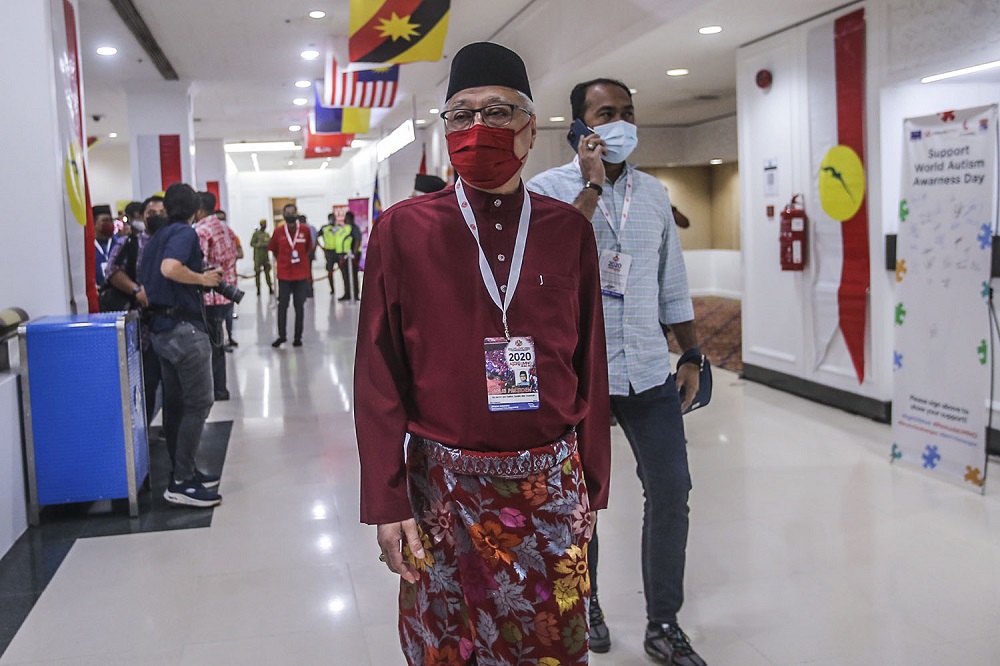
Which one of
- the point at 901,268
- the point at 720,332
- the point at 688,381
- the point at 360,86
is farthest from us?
the point at 720,332

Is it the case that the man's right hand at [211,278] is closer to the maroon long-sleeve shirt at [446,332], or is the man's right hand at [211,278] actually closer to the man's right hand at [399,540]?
the maroon long-sleeve shirt at [446,332]

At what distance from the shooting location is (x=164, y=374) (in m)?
4.59

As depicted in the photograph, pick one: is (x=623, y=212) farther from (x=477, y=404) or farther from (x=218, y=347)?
(x=218, y=347)

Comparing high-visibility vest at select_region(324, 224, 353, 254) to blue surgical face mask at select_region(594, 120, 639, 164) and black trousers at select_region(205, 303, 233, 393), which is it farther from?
blue surgical face mask at select_region(594, 120, 639, 164)

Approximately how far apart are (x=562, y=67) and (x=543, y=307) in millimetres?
7279

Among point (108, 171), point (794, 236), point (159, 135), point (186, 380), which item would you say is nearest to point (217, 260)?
point (186, 380)

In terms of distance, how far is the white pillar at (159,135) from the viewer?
1186 centimetres

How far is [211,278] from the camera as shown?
14.8 ft

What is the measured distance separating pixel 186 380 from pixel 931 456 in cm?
371

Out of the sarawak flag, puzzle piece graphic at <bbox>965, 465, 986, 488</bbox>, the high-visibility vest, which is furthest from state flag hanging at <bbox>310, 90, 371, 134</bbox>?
puzzle piece graphic at <bbox>965, 465, 986, 488</bbox>

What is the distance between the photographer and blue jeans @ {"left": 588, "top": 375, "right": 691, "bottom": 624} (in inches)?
103

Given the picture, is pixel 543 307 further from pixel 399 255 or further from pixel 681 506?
pixel 681 506

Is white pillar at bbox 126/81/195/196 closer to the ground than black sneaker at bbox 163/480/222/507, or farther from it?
farther from it

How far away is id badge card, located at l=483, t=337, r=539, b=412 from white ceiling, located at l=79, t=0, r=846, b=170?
4.86 m
